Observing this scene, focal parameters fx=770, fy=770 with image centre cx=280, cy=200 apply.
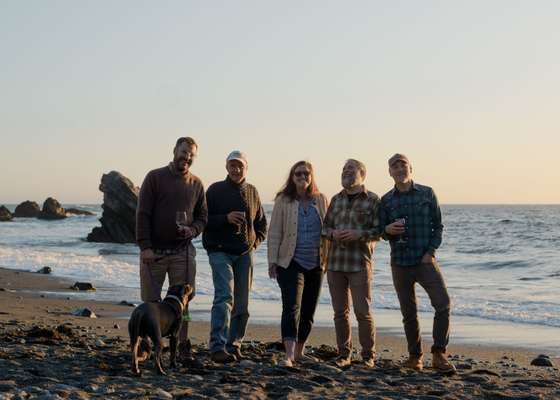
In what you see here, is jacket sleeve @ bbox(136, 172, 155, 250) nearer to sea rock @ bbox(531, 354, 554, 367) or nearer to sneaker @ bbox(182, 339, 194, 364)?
sneaker @ bbox(182, 339, 194, 364)

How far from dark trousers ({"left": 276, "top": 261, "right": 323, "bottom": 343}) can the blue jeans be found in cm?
39

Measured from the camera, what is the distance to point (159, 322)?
19.5 feet

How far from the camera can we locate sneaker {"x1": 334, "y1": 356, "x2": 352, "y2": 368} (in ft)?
21.8

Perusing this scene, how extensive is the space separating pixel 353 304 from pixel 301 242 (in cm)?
70

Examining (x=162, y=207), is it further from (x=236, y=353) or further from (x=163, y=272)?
(x=236, y=353)

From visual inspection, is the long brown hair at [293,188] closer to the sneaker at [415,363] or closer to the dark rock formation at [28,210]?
the sneaker at [415,363]

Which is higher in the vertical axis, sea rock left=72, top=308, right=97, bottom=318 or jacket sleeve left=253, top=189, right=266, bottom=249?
jacket sleeve left=253, top=189, right=266, bottom=249

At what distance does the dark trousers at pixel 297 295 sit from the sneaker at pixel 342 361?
0.40 meters

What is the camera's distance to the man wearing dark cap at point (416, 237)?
659 centimetres

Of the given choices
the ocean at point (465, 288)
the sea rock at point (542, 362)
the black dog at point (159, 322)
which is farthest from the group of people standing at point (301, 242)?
the ocean at point (465, 288)

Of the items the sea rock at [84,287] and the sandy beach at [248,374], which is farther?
the sea rock at [84,287]

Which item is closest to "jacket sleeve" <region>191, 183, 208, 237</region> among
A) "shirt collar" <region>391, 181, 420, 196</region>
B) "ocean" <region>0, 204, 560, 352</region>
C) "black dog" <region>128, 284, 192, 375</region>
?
"black dog" <region>128, 284, 192, 375</region>

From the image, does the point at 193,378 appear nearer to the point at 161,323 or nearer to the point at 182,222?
the point at 161,323

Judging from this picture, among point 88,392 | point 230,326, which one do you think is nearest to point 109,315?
point 230,326
